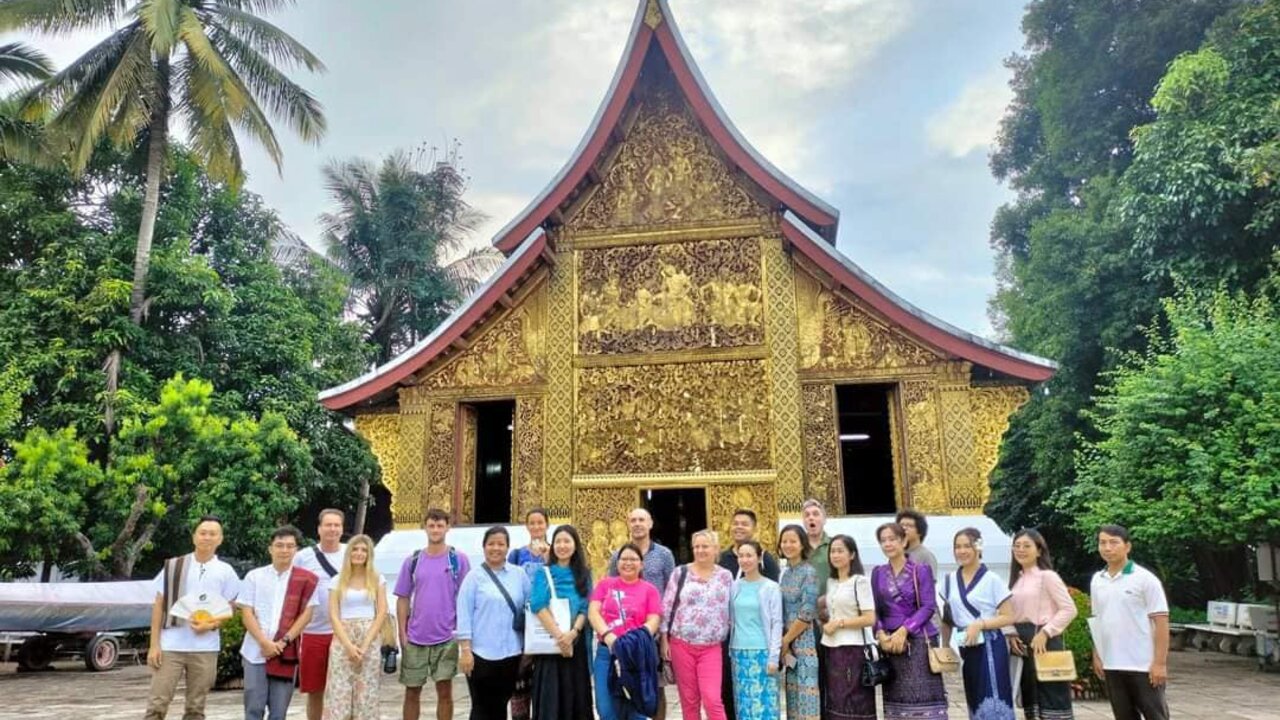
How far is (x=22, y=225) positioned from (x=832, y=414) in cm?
1627

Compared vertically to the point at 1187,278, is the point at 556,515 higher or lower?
lower

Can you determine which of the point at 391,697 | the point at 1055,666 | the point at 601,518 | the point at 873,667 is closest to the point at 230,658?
the point at 391,697

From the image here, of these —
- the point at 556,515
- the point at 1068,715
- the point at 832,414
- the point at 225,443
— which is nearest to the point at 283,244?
the point at 225,443

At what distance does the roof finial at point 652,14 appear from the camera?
35.1 ft

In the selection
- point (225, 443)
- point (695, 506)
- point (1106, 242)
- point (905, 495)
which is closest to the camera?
point (905, 495)

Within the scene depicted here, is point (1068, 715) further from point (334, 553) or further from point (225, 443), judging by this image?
point (225, 443)

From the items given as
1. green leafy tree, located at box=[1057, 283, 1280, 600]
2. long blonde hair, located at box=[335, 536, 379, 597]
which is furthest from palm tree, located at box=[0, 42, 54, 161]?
green leafy tree, located at box=[1057, 283, 1280, 600]

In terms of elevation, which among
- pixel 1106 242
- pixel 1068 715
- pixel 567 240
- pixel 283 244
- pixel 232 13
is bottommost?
pixel 1068 715

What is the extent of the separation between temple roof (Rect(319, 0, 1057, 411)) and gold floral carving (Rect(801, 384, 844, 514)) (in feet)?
4.02

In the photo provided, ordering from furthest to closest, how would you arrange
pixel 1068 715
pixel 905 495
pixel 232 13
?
pixel 232 13 < pixel 905 495 < pixel 1068 715

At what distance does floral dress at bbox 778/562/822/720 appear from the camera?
15.7ft

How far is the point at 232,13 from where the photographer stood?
1814 centimetres

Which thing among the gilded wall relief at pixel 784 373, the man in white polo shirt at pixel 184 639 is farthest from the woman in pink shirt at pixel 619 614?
the gilded wall relief at pixel 784 373

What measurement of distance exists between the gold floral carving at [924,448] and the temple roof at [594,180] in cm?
66
